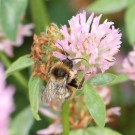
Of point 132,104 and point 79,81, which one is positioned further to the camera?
point 132,104

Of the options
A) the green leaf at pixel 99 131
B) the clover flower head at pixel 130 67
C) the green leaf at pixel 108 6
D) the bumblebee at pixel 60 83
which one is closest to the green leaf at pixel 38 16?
the green leaf at pixel 108 6

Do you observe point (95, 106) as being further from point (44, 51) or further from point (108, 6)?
point (108, 6)

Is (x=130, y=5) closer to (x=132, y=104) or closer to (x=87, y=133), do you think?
(x=87, y=133)

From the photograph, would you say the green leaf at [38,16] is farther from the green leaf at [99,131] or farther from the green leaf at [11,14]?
the green leaf at [99,131]

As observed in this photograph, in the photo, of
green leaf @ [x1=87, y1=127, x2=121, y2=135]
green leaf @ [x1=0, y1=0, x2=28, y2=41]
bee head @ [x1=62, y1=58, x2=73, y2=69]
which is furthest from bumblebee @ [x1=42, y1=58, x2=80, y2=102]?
green leaf @ [x1=0, y1=0, x2=28, y2=41]

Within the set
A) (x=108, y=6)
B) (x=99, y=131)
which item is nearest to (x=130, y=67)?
(x=99, y=131)

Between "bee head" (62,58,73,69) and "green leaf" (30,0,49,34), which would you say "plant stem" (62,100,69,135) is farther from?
"green leaf" (30,0,49,34)

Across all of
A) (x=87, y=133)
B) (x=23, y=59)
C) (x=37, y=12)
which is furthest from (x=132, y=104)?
(x=23, y=59)

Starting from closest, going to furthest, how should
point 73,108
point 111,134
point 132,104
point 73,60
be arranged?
point 73,60
point 111,134
point 73,108
point 132,104
